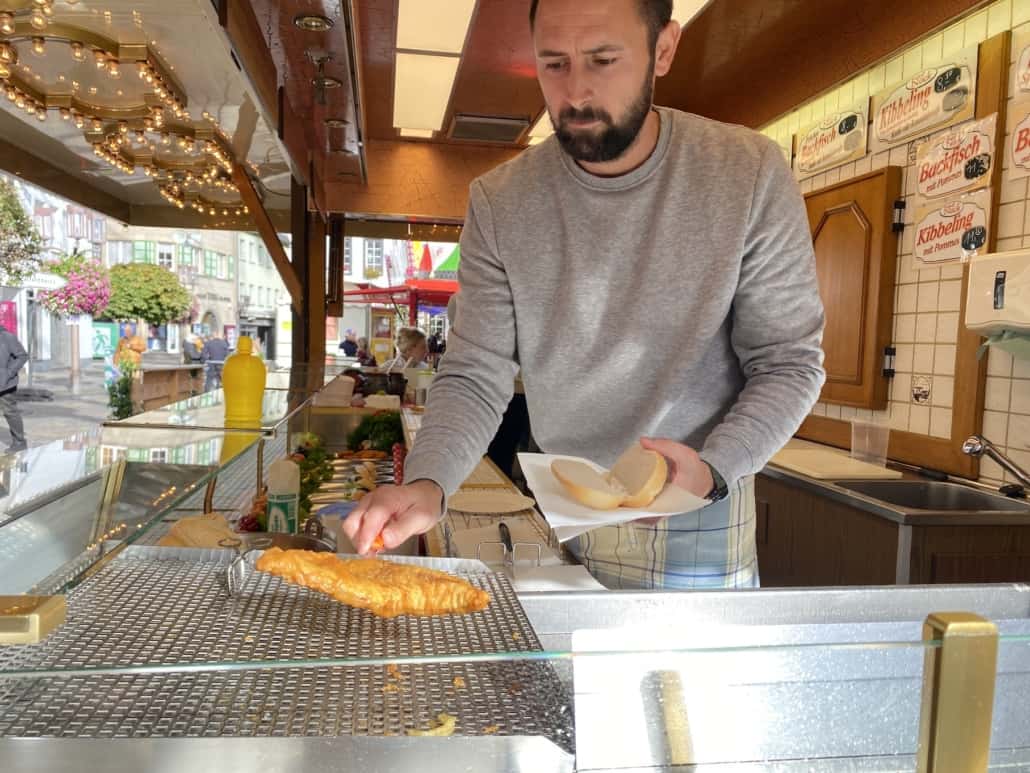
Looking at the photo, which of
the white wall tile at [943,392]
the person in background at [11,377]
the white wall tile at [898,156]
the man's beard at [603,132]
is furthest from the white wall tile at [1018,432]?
the person in background at [11,377]

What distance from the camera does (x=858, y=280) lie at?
4152 millimetres

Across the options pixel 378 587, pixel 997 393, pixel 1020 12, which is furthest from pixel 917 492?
pixel 378 587

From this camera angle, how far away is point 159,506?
114cm

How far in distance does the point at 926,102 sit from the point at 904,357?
1170 mm

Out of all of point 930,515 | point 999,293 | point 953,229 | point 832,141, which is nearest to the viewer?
point 930,515

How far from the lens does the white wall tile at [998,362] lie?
3.20m

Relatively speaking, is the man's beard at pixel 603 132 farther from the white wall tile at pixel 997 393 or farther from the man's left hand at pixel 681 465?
the white wall tile at pixel 997 393

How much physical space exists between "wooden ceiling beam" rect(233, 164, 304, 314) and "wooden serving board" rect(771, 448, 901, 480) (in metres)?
3.24

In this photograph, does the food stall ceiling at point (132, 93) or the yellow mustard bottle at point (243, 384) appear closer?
the yellow mustard bottle at point (243, 384)

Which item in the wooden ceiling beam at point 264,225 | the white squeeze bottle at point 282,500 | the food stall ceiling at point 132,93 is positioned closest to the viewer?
the white squeeze bottle at point 282,500

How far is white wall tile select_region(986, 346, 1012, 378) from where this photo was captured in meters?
3.20

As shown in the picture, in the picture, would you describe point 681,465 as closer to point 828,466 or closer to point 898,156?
point 828,466

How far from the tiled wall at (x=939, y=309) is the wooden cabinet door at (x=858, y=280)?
61 millimetres

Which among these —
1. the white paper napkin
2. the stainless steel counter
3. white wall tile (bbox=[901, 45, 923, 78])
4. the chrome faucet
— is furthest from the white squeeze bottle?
white wall tile (bbox=[901, 45, 923, 78])
